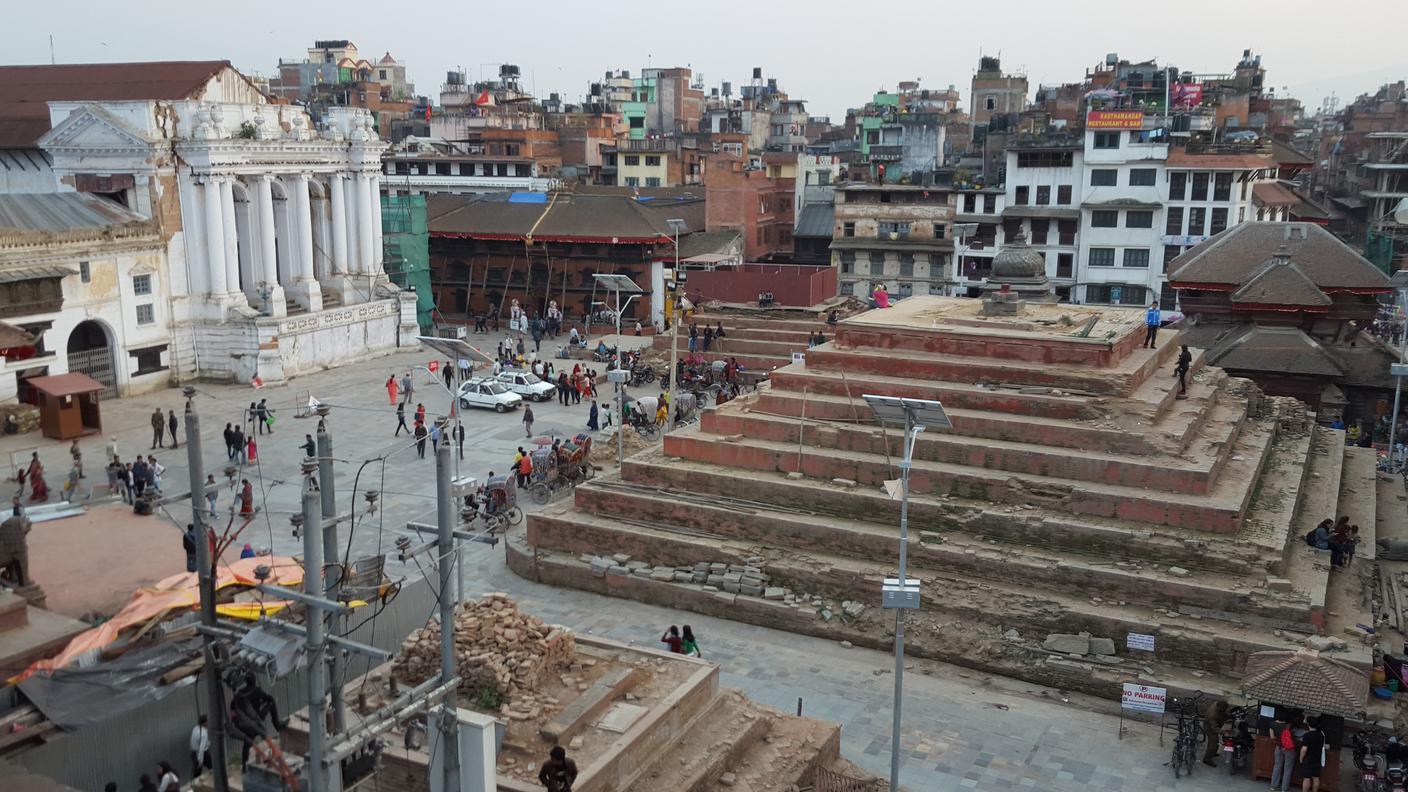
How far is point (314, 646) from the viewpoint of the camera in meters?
10.1

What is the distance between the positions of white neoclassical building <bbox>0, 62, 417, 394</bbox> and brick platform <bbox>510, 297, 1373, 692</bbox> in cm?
2342

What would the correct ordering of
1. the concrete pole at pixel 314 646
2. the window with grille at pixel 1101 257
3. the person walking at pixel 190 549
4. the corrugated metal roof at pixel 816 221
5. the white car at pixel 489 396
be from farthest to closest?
the corrugated metal roof at pixel 816 221 < the window with grille at pixel 1101 257 < the white car at pixel 489 396 < the person walking at pixel 190 549 < the concrete pole at pixel 314 646

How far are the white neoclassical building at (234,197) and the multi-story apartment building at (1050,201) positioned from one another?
28189 mm

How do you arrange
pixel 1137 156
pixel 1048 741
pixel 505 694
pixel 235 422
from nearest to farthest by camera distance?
pixel 505 694 < pixel 1048 741 < pixel 235 422 < pixel 1137 156

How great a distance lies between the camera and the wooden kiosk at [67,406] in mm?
32906

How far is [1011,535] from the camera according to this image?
69.6 feet

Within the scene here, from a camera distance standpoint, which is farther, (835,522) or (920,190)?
(920,190)

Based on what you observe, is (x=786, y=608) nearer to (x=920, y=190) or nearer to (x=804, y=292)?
(x=804, y=292)

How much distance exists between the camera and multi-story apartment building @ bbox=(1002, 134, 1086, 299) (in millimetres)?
53000

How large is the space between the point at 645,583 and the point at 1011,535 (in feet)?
22.8

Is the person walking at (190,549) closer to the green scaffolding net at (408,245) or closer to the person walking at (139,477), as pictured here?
the person walking at (139,477)

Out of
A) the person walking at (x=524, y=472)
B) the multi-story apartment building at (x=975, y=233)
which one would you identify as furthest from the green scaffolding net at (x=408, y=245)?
the person walking at (x=524, y=472)

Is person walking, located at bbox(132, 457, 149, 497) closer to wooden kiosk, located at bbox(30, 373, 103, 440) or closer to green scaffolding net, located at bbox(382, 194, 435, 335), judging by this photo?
wooden kiosk, located at bbox(30, 373, 103, 440)

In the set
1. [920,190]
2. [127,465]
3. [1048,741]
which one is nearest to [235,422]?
[127,465]
